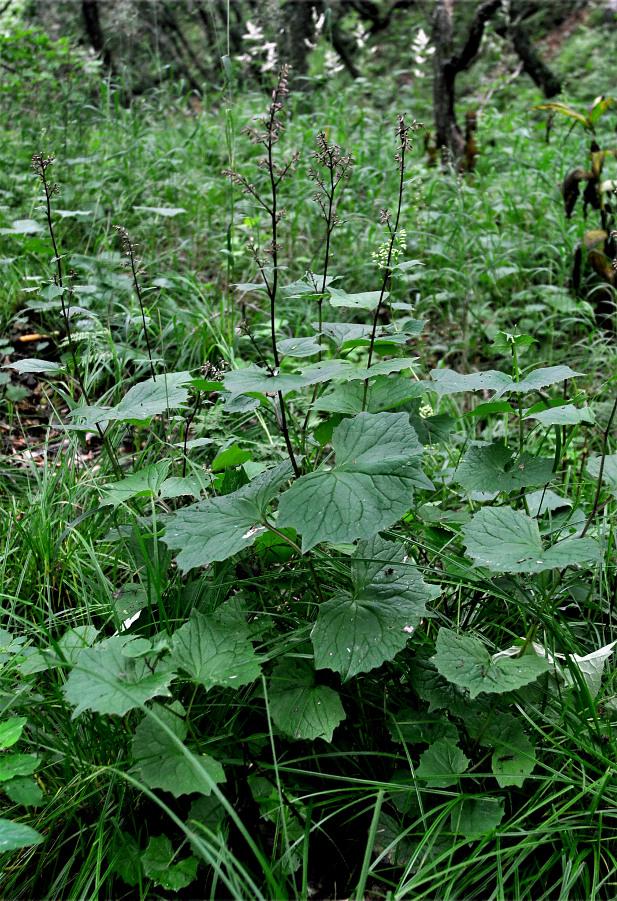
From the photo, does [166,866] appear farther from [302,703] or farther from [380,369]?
[380,369]

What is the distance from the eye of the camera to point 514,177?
3.89m

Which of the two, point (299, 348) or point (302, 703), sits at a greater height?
point (299, 348)

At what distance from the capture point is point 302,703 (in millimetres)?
1106

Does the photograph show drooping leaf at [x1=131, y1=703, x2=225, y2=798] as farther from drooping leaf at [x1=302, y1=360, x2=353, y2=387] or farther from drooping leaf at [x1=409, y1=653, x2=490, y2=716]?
drooping leaf at [x1=302, y1=360, x2=353, y2=387]

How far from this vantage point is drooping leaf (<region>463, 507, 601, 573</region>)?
105 centimetres

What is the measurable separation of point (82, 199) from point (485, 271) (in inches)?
82.5

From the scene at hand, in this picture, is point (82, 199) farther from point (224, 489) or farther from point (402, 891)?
point (402, 891)

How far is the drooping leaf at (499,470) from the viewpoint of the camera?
4.37 feet

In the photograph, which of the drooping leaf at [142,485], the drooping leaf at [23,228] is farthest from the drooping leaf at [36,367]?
the drooping leaf at [23,228]

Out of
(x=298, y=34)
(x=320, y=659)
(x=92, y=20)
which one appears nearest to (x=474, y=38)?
(x=298, y=34)

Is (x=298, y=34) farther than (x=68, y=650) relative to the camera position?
Yes

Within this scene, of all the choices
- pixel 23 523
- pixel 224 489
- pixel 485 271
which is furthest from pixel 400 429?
pixel 485 271

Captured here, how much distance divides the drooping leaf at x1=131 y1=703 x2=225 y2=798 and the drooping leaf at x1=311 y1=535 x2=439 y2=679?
246mm

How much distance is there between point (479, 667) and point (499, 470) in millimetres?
470
